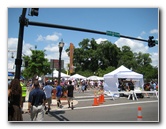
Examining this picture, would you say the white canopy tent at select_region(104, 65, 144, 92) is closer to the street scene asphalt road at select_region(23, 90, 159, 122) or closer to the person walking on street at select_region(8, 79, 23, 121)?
the street scene asphalt road at select_region(23, 90, 159, 122)

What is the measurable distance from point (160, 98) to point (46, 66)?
29.7 meters

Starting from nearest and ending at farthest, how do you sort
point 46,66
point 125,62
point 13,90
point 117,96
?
1. point 13,90
2. point 117,96
3. point 46,66
4. point 125,62

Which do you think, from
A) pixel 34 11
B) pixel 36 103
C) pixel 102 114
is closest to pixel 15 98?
pixel 36 103

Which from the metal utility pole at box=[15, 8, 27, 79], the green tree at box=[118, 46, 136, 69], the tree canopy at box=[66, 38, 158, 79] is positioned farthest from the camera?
the green tree at box=[118, 46, 136, 69]

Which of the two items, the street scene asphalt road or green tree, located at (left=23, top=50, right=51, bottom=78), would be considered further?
green tree, located at (left=23, top=50, right=51, bottom=78)

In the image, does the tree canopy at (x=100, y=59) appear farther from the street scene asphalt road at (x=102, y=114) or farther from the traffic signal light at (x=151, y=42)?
the traffic signal light at (x=151, y=42)

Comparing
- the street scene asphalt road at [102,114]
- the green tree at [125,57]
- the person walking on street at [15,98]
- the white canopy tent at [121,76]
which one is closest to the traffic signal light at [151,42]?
the street scene asphalt road at [102,114]

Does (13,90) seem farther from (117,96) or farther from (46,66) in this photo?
(46,66)

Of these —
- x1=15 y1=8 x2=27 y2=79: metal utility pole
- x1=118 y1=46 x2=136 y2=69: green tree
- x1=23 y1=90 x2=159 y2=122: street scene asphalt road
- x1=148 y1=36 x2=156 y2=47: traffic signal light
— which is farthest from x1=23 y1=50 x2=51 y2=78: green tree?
x1=15 y1=8 x2=27 y2=79: metal utility pole

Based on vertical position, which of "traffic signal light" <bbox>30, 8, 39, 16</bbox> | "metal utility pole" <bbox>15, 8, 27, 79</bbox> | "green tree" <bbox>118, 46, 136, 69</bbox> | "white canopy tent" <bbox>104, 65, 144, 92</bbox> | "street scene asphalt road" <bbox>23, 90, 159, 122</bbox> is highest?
"green tree" <bbox>118, 46, 136, 69</bbox>

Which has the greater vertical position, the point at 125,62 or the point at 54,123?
the point at 125,62
